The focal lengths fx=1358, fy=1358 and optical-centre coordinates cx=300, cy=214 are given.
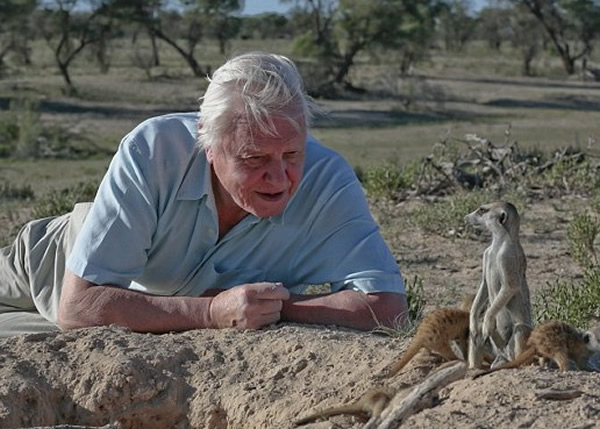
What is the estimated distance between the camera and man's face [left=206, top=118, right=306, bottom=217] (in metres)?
4.46

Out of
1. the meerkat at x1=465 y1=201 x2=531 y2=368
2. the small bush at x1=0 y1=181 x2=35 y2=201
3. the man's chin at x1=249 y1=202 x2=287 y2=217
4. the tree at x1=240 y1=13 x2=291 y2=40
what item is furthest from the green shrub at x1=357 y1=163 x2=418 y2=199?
the tree at x1=240 y1=13 x2=291 y2=40

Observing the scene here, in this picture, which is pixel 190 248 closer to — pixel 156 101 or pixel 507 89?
pixel 156 101

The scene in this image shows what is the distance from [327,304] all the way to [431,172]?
24.1ft

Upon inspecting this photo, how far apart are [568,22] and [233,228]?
40482 mm

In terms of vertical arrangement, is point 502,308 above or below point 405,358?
above

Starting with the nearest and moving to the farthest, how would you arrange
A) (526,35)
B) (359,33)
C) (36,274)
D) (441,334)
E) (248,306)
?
(441,334) < (248,306) < (36,274) < (359,33) < (526,35)

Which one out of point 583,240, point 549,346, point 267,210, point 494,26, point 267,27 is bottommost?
point 267,27

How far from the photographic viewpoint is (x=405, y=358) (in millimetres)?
4012

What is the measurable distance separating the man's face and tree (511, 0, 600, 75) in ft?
127

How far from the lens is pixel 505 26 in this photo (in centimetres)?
5228

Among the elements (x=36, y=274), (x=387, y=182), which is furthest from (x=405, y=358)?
(x=387, y=182)

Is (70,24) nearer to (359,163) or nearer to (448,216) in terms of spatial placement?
(359,163)

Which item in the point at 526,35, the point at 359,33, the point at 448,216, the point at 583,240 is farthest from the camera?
the point at 526,35

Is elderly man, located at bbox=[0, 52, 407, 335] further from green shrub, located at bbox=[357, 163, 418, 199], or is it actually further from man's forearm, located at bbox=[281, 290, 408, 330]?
green shrub, located at bbox=[357, 163, 418, 199]
